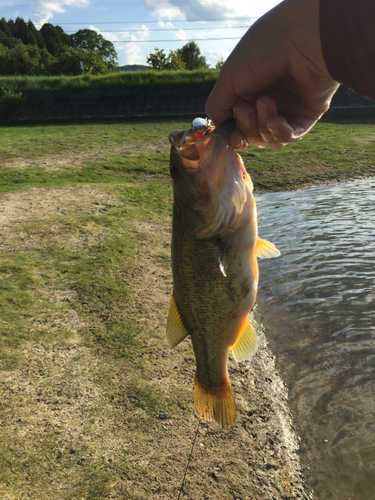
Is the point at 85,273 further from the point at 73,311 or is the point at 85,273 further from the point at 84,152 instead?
the point at 84,152

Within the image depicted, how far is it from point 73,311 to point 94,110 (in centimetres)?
2340

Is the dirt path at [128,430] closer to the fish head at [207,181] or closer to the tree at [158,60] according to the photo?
the fish head at [207,181]

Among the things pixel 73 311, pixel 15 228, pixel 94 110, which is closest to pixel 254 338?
pixel 73 311

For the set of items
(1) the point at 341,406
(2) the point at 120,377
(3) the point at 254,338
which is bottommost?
(1) the point at 341,406

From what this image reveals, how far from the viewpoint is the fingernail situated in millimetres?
1753

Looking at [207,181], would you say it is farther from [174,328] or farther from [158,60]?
[158,60]

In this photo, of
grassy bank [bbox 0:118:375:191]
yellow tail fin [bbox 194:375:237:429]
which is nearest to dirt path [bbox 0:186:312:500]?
yellow tail fin [bbox 194:375:237:429]

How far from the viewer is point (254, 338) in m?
2.29

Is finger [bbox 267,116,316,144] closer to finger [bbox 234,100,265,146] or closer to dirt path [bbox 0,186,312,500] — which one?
finger [bbox 234,100,265,146]

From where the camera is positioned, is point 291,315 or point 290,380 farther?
point 291,315

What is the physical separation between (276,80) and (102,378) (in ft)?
10.0

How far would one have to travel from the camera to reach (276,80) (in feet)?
6.06

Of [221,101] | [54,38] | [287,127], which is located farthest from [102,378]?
[54,38]

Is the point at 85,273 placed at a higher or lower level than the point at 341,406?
higher
